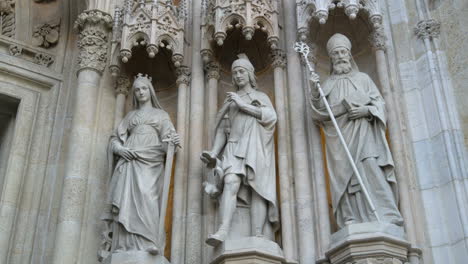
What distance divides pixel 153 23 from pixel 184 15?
1.74 ft

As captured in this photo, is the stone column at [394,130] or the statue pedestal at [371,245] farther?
the stone column at [394,130]

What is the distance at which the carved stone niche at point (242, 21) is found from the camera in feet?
27.2

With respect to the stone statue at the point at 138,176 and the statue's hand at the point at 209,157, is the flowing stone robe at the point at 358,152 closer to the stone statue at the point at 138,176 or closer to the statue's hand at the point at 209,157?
the statue's hand at the point at 209,157

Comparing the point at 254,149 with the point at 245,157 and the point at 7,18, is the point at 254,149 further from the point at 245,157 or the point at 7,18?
the point at 7,18

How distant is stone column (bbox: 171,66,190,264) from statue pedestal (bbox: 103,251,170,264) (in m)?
0.34

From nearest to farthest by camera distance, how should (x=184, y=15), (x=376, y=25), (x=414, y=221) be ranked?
(x=414, y=221)
(x=376, y=25)
(x=184, y=15)

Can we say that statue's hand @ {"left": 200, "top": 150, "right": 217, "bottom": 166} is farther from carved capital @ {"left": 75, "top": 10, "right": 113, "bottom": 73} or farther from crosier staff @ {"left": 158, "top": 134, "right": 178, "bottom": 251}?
carved capital @ {"left": 75, "top": 10, "right": 113, "bottom": 73}

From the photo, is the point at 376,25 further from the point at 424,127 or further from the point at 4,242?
the point at 4,242

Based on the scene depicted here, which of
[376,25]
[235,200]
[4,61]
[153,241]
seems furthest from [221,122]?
[4,61]

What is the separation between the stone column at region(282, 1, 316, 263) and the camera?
7.14 meters

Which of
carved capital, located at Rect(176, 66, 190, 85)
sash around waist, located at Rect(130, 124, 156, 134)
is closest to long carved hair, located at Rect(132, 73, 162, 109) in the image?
carved capital, located at Rect(176, 66, 190, 85)

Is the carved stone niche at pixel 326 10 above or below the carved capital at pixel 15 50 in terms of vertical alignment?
below

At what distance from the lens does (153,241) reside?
712 cm

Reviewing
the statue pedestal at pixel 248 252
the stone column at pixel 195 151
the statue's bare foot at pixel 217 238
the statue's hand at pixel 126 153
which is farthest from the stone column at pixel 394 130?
the statue's hand at pixel 126 153
